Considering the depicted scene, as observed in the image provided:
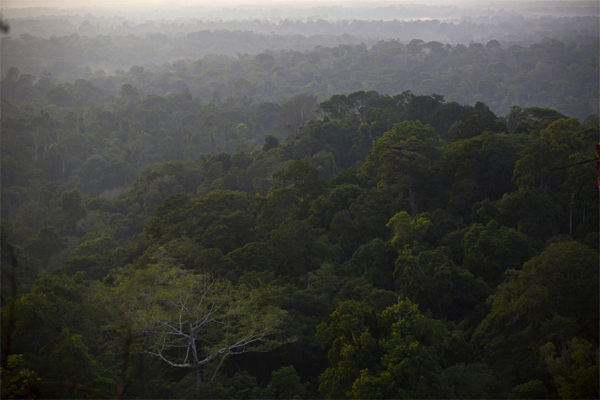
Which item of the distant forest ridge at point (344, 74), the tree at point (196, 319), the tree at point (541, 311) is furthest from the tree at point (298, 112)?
the tree at point (541, 311)

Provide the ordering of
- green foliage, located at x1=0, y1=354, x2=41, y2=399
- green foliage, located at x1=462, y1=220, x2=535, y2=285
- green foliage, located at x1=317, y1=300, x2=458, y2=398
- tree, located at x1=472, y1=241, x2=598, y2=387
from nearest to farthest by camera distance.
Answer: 1. green foliage, located at x1=0, y1=354, x2=41, y2=399
2. green foliage, located at x1=317, y1=300, x2=458, y2=398
3. tree, located at x1=472, y1=241, x2=598, y2=387
4. green foliage, located at x1=462, y1=220, x2=535, y2=285

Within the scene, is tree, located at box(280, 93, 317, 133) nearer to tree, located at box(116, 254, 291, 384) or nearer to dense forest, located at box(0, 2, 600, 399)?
dense forest, located at box(0, 2, 600, 399)

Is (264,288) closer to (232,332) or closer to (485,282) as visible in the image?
(232,332)

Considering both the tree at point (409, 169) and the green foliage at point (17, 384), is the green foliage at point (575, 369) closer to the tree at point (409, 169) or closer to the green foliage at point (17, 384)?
the green foliage at point (17, 384)

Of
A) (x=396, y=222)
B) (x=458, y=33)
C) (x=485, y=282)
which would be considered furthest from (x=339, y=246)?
(x=458, y=33)

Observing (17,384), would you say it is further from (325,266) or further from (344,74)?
(344,74)

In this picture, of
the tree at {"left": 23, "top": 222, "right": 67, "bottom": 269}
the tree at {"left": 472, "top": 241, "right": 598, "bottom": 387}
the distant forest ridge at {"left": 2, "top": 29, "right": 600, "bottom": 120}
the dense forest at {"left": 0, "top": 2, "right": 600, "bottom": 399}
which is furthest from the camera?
the distant forest ridge at {"left": 2, "top": 29, "right": 600, "bottom": 120}

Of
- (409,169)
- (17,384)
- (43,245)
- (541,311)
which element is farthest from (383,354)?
(43,245)

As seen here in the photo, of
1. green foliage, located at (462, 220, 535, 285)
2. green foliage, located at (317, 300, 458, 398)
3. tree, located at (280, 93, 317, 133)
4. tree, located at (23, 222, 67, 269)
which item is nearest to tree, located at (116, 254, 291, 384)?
green foliage, located at (317, 300, 458, 398)
